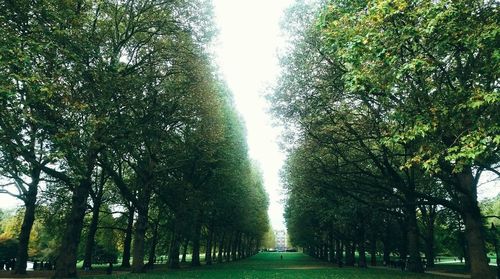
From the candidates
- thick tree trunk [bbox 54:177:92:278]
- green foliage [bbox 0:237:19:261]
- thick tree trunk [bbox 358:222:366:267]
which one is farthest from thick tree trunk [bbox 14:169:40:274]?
thick tree trunk [bbox 358:222:366:267]

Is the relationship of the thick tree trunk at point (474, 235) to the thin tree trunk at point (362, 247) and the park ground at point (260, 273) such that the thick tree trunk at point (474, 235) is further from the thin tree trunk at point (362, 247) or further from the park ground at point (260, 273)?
the thin tree trunk at point (362, 247)

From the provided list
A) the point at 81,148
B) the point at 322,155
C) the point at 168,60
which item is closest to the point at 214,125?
the point at 168,60

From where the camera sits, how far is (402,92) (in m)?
17.2

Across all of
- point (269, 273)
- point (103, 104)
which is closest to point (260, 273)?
point (269, 273)

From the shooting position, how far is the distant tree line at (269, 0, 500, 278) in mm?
12883

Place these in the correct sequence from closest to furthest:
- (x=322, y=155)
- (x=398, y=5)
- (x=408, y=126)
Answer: (x=398, y=5), (x=408, y=126), (x=322, y=155)

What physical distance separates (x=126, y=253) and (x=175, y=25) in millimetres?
31677

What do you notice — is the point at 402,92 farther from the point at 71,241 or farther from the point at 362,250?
the point at 362,250

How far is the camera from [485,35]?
12016 millimetres

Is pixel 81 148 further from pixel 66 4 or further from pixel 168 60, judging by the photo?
pixel 168 60

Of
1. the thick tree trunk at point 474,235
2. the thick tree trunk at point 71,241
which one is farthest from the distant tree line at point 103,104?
the thick tree trunk at point 474,235

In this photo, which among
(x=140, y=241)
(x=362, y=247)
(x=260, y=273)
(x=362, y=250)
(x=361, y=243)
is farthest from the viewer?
(x=361, y=243)

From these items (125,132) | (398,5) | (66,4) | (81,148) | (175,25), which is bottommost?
(81,148)

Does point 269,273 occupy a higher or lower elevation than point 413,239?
lower
